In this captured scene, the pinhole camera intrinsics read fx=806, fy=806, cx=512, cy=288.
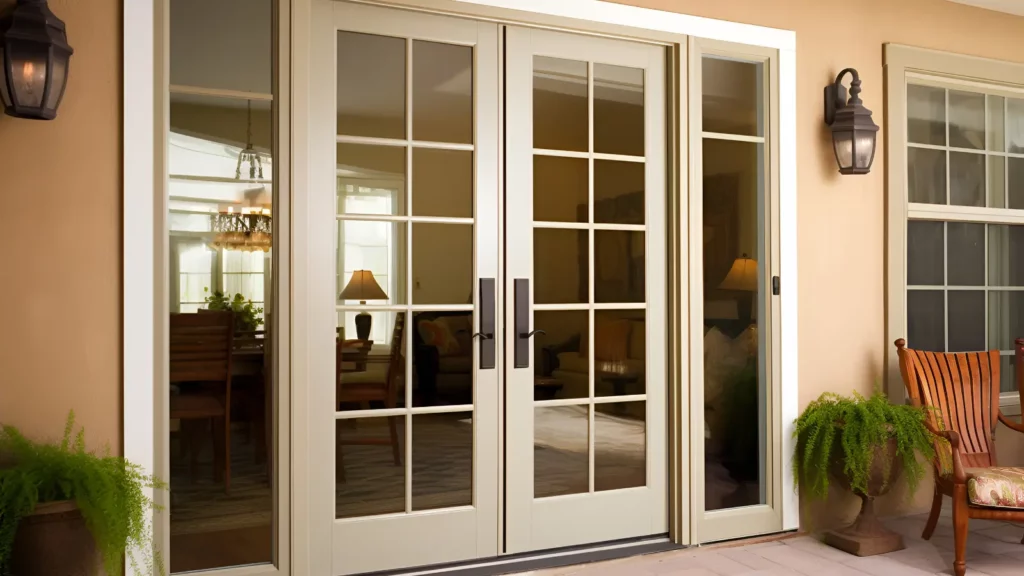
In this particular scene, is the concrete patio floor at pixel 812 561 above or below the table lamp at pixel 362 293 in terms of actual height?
below

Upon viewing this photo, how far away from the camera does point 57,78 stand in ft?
8.63

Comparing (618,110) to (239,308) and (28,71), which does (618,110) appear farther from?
(28,71)

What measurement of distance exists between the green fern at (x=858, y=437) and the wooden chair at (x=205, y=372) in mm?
2650

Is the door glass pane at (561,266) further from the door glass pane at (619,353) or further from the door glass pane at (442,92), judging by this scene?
the door glass pane at (442,92)

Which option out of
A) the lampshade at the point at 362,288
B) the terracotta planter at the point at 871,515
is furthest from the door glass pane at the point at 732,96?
the lampshade at the point at 362,288

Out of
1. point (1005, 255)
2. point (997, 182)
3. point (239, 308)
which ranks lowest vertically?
point (239, 308)

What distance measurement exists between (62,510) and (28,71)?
54.3 inches

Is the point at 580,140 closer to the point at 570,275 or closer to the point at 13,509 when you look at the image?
the point at 570,275

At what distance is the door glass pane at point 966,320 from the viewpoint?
4.66 m

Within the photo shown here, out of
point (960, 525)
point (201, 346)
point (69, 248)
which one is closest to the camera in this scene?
point (69, 248)

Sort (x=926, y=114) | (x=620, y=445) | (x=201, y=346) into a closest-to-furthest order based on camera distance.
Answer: (x=201, y=346) < (x=620, y=445) < (x=926, y=114)

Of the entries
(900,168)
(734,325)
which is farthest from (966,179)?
(734,325)

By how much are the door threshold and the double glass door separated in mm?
44

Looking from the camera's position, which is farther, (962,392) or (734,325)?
(962,392)
